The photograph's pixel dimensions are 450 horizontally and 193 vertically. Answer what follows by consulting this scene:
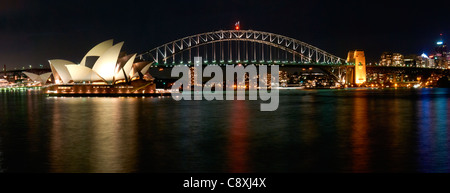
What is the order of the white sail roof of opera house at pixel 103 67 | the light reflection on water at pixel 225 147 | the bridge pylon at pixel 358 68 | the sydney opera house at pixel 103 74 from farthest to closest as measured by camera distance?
the bridge pylon at pixel 358 68 < the sydney opera house at pixel 103 74 < the white sail roof of opera house at pixel 103 67 < the light reflection on water at pixel 225 147

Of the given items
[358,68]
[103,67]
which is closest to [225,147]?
[103,67]

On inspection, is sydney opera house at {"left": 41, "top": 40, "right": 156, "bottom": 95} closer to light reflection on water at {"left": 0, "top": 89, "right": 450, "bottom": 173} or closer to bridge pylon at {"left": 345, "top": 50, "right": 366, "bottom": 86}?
light reflection on water at {"left": 0, "top": 89, "right": 450, "bottom": 173}

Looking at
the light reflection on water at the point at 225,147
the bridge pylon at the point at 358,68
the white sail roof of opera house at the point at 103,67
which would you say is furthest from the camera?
the bridge pylon at the point at 358,68

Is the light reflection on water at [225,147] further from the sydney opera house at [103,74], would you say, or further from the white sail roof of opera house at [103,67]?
the sydney opera house at [103,74]

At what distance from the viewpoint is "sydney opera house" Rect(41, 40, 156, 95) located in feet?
154

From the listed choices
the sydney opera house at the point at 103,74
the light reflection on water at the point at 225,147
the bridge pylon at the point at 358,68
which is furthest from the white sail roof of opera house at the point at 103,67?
the bridge pylon at the point at 358,68

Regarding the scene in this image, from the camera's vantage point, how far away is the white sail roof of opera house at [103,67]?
4631 cm

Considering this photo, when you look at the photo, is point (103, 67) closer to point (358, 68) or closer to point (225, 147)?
point (225, 147)

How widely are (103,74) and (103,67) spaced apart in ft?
3.50

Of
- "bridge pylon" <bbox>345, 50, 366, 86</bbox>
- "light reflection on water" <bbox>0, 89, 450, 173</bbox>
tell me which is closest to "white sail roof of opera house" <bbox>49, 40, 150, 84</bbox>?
"light reflection on water" <bbox>0, 89, 450, 173</bbox>
